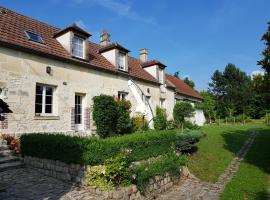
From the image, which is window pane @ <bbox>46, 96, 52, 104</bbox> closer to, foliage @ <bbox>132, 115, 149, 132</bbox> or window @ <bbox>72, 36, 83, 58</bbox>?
window @ <bbox>72, 36, 83, 58</bbox>

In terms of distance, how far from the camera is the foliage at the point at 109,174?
293 inches

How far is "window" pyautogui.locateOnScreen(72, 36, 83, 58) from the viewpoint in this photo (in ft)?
50.6

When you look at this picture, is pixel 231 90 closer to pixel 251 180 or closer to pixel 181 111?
pixel 181 111

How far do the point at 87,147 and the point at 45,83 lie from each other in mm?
6474

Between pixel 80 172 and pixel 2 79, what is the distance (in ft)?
20.2

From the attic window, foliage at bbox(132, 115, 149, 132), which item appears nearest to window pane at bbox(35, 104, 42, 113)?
the attic window

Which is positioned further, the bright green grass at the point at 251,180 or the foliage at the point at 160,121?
the foliage at the point at 160,121

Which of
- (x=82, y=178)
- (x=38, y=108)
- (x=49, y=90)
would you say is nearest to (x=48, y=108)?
(x=38, y=108)

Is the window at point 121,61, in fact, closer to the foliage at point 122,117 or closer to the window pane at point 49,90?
the foliage at point 122,117

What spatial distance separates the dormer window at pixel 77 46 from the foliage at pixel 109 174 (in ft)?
30.5

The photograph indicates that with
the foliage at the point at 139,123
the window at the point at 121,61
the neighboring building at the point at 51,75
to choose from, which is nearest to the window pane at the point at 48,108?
the neighboring building at the point at 51,75

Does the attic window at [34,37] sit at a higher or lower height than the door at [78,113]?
higher

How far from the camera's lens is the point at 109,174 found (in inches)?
293

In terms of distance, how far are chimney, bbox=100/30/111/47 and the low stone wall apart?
46.7 feet
